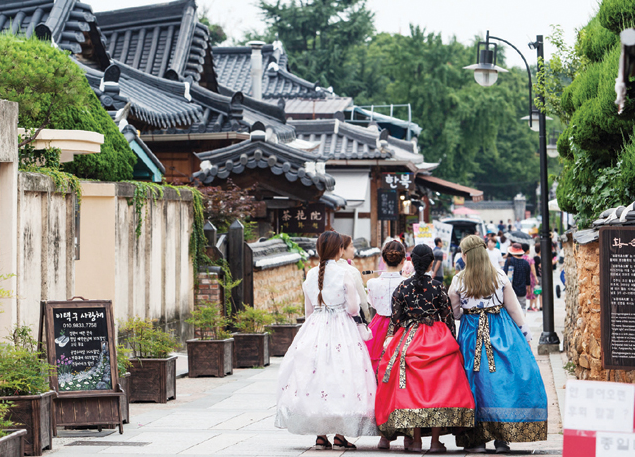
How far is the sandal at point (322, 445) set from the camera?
7966 millimetres

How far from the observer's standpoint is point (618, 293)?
7.82 meters

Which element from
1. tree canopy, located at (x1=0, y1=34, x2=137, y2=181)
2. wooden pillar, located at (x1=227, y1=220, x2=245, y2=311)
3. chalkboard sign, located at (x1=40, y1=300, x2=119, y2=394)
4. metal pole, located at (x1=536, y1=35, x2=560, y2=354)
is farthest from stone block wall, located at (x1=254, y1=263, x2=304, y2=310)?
chalkboard sign, located at (x1=40, y1=300, x2=119, y2=394)

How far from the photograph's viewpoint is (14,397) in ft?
23.9

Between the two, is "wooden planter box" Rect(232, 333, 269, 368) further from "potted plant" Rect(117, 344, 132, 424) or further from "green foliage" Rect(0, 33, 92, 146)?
"green foliage" Rect(0, 33, 92, 146)

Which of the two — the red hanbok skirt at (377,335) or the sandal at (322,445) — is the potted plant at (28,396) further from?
the red hanbok skirt at (377,335)

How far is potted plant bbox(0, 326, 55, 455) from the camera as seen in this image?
24.0 feet

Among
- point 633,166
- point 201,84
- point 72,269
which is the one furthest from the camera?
point 201,84

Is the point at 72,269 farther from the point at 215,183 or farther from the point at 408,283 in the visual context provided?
the point at 215,183

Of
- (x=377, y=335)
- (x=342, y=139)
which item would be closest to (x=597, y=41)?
(x=377, y=335)

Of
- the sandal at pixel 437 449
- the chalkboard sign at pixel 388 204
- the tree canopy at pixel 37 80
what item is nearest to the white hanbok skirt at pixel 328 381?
the sandal at pixel 437 449

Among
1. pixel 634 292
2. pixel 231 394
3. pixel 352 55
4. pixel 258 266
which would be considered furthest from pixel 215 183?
pixel 352 55

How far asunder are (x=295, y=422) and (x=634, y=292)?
3.06 meters

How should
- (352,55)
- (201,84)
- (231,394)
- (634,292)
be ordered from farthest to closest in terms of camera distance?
(352,55) → (201,84) → (231,394) → (634,292)

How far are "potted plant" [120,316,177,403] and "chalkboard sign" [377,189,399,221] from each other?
21.0 metres
